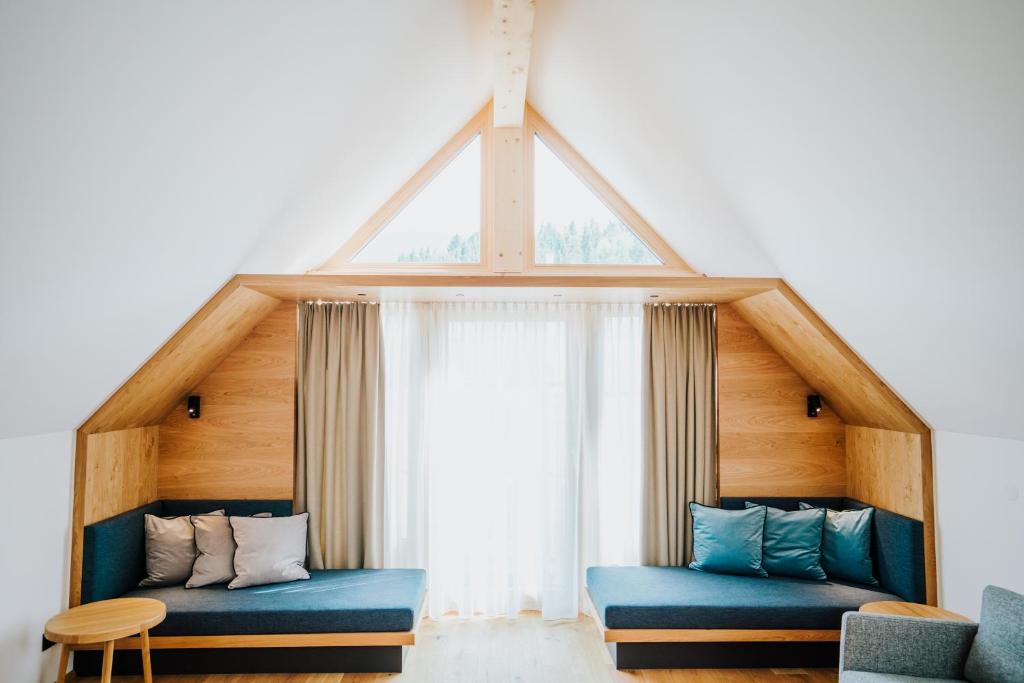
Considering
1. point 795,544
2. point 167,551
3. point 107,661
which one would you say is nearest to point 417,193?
point 167,551

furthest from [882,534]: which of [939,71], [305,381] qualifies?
[305,381]

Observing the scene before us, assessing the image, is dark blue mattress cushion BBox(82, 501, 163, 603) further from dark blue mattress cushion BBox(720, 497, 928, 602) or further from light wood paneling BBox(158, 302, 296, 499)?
dark blue mattress cushion BBox(720, 497, 928, 602)

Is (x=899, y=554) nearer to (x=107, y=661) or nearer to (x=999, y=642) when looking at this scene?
(x=999, y=642)

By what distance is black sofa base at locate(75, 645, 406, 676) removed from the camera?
3547 mm

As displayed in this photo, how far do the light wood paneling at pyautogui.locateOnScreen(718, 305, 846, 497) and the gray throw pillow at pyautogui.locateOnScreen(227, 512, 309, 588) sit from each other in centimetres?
280

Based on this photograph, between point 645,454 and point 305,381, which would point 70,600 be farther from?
point 645,454

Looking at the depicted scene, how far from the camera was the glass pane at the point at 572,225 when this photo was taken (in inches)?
162

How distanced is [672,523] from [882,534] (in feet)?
4.08

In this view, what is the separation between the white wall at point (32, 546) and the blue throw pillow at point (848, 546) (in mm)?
4290

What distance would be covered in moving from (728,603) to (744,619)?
108mm

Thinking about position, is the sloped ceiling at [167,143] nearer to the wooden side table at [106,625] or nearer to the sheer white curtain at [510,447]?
the wooden side table at [106,625]

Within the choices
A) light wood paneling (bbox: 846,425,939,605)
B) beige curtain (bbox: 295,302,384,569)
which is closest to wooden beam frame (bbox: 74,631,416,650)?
beige curtain (bbox: 295,302,384,569)

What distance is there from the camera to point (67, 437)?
3.45 meters

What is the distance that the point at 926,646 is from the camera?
2.75 meters
